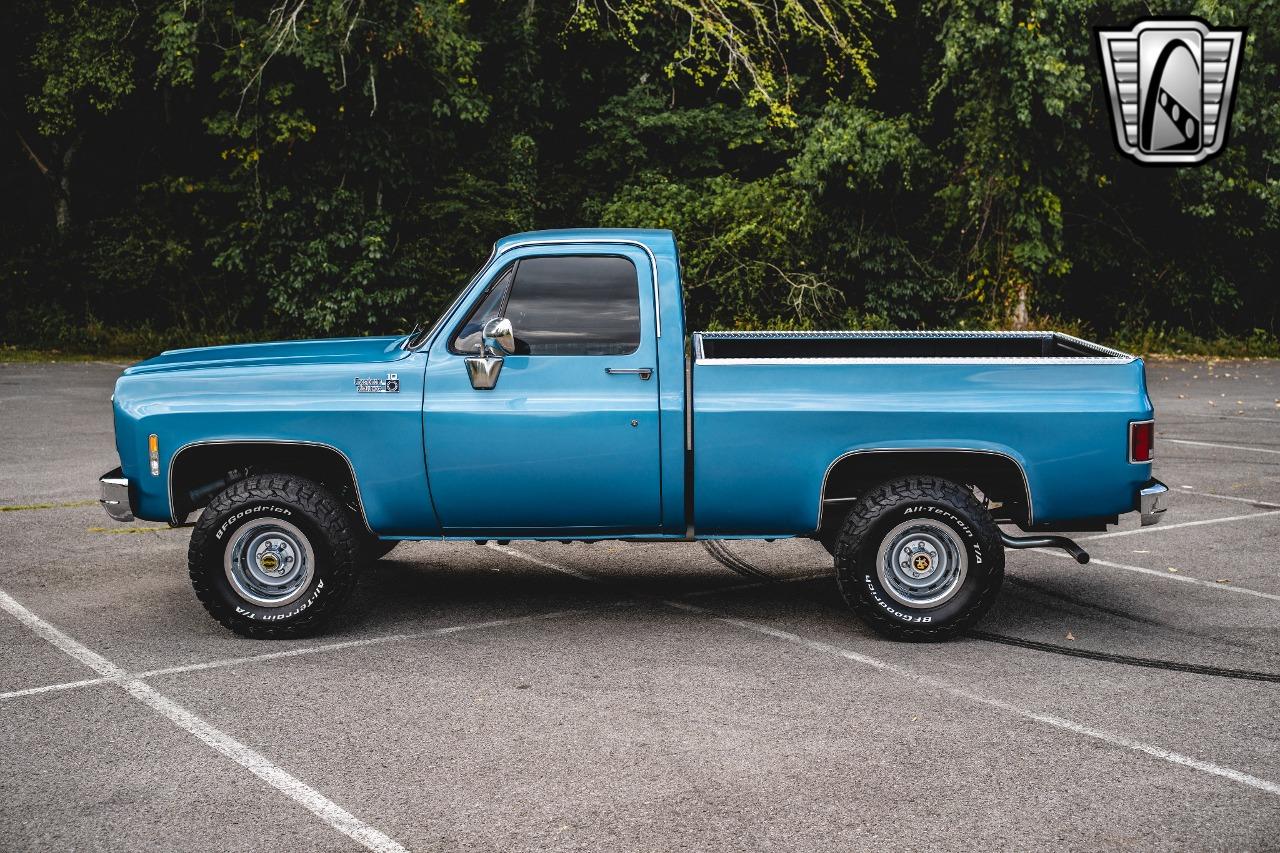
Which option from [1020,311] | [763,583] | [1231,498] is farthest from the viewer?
[1020,311]

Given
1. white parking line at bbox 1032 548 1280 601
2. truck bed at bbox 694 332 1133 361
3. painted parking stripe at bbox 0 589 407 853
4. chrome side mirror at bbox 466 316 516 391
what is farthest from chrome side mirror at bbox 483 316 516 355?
white parking line at bbox 1032 548 1280 601

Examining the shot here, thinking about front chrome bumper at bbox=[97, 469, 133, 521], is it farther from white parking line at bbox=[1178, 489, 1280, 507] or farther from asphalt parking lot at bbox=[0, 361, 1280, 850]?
white parking line at bbox=[1178, 489, 1280, 507]

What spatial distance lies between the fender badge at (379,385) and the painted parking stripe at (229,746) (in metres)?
1.78

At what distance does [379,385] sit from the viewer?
6746 millimetres

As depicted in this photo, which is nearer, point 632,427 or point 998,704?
point 998,704

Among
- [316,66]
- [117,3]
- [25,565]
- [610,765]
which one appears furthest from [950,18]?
[610,765]

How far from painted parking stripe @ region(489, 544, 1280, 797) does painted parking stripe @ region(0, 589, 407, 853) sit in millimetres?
2756

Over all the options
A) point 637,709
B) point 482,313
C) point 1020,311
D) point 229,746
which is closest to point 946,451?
point 637,709

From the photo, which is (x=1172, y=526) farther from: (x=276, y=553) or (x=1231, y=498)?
(x=276, y=553)

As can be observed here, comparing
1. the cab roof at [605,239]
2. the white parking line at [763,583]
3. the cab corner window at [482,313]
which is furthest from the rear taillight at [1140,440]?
the cab corner window at [482,313]

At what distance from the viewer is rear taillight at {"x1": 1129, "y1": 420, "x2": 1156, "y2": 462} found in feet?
21.7

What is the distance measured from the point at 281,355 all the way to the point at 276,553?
1105 millimetres

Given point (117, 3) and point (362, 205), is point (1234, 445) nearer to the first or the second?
point (362, 205)

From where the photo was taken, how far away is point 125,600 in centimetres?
755
